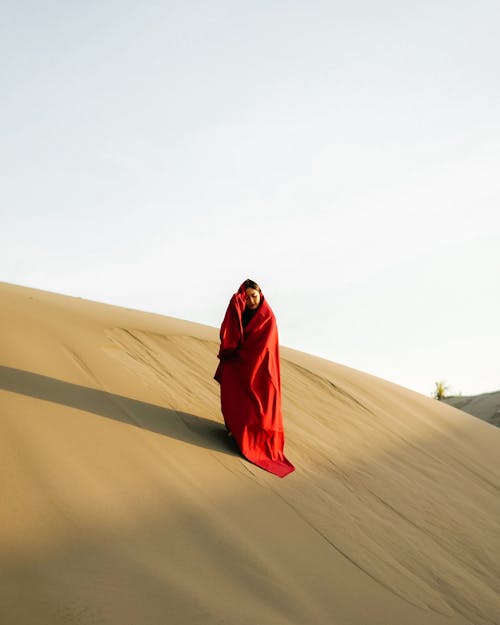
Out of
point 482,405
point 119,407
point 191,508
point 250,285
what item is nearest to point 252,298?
point 250,285

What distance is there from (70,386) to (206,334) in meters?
4.66

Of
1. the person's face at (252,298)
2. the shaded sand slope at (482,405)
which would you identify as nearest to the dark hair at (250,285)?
the person's face at (252,298)

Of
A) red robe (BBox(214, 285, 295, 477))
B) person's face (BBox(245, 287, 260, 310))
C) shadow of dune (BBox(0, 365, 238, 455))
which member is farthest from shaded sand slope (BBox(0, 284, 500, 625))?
person's face (BBox(245, 287, 260, 310))

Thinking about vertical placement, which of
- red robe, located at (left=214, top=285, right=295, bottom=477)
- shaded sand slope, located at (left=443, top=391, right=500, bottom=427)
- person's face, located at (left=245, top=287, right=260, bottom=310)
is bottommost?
shaded sand slope, located at (left=443, top=391, right=500, bottom=427)

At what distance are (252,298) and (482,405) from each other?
1549 centimetres

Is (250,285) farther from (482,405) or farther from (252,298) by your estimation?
(482,405)

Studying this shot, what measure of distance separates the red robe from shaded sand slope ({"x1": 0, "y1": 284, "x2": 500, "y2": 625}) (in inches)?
7.0

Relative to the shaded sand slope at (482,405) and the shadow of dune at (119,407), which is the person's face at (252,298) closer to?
the shadow of dune at (119,407)

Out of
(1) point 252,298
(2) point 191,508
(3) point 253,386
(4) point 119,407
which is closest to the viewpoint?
(2) point 191,508

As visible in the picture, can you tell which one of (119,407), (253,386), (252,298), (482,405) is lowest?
(482,405)

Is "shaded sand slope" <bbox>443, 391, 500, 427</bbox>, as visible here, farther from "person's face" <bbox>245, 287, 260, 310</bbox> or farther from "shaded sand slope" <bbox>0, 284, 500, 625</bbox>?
"person's face" <bbox>245, 287, 260, 310</bbox>

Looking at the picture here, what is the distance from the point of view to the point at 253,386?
4875mm

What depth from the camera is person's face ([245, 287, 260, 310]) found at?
511cm

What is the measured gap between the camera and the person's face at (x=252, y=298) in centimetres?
511
